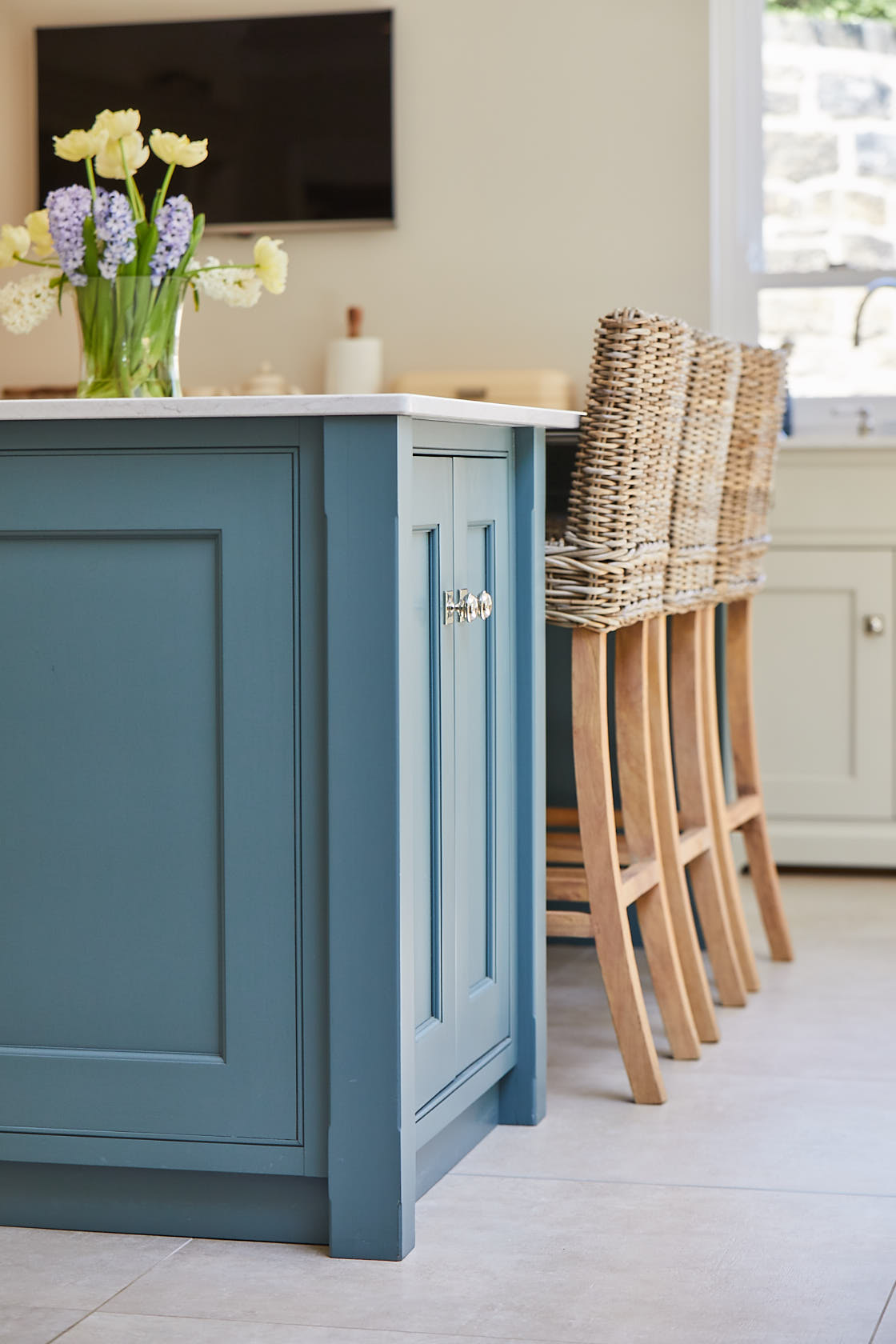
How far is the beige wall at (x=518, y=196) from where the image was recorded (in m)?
4.26

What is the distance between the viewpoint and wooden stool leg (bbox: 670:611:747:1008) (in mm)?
2816

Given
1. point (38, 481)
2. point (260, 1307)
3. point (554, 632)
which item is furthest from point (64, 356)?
point (260, 1307)

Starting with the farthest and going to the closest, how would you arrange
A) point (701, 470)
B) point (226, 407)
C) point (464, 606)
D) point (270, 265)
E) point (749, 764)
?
point (749, 764)
point (701, 470)
point (270, 265)
point (464, 606)
point (226, 407)

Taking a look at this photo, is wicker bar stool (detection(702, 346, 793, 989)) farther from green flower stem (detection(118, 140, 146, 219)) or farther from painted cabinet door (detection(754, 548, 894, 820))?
green flower stem (detection(118, 140, 146, 219))

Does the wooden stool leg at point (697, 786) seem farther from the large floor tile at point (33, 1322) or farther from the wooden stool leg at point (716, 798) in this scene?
the large floor tile at point (33, 1322)

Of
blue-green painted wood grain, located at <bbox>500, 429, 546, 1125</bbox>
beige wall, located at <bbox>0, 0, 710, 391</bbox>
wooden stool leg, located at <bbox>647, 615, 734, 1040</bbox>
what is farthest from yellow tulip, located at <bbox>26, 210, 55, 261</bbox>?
beige wall, located at <bbox>0, 0, 710, 391</bbox>

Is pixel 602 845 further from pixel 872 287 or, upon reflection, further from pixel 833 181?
pixel 833 181

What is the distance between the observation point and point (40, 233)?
222 cm

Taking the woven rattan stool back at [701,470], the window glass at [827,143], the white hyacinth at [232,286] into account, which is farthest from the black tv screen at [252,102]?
the white hyacinth at [232,286]

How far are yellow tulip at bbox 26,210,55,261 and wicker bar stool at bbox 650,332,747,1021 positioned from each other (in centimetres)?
92

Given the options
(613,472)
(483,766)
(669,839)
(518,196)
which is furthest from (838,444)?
(483,766)

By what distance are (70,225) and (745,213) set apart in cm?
266

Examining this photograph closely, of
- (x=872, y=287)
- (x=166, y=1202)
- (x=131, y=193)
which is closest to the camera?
(x=166, y=1202)

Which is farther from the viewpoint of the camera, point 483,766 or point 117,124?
point 117,124
